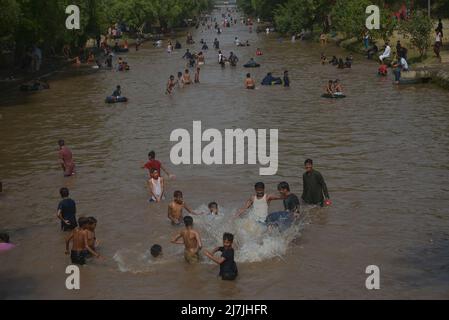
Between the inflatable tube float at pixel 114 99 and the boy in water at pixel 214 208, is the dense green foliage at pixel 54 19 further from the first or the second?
the boy in water at pixel 214 208

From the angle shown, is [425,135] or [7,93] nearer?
[425,135]

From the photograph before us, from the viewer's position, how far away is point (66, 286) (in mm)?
12641

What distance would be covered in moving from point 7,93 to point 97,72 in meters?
11.4

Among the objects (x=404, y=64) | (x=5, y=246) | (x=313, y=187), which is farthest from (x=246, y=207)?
(x=404, y=64)

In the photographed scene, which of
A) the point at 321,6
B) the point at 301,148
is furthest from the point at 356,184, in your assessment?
the point at 321,6

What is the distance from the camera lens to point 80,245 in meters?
13.5

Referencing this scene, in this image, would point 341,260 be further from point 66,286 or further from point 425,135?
point 425,135

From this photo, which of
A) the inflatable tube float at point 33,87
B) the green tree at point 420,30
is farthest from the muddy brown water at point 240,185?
the green tree at point 420,30

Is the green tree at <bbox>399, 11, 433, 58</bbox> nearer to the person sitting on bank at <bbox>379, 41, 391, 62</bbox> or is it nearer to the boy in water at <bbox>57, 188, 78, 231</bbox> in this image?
the person sitting on bank at <bbox>379, 41, 391, 62</bbox>

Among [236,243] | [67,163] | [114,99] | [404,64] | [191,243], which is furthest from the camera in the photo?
[404,64]

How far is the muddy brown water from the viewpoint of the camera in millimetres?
12672

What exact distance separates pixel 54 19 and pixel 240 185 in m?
29.9

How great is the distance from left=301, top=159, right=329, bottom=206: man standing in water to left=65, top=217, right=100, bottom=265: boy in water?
5439mm

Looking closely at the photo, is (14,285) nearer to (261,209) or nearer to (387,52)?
(261,209)
